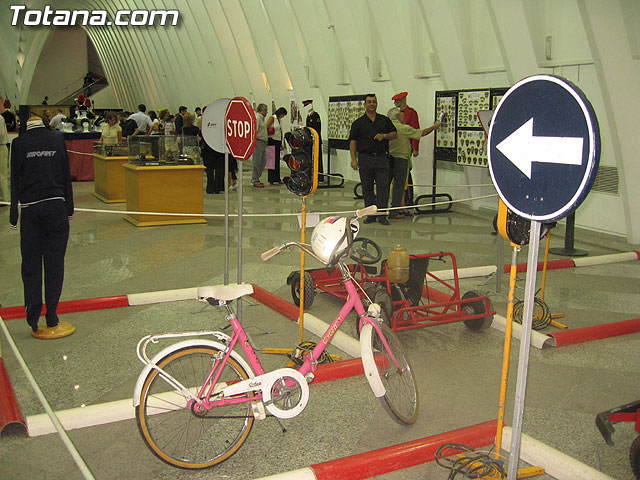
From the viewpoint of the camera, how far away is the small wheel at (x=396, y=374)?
4.02 m

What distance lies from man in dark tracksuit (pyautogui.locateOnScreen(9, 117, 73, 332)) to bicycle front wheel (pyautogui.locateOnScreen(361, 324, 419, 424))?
10.1 ft

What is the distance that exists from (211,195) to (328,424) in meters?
12.7

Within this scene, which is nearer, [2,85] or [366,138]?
[366,138]

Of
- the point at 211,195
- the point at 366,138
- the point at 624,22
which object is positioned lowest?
the point at 211,195

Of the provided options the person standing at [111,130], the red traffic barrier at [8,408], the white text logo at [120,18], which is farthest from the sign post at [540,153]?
the white text logo at [120,18]

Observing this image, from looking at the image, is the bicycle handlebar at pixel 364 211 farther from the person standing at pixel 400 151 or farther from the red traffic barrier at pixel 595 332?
the person standing at pixel 400 151

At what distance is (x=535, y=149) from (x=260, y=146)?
49.9ft

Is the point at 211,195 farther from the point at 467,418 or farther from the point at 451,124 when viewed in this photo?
the point at 467,418

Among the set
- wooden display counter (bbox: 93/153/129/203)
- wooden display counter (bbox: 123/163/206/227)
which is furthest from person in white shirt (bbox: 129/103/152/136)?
wooden display counter (bbox: 123/163/206/227)

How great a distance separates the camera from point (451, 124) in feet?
40.4

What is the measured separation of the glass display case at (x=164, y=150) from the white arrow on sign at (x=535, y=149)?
10020 millimetres

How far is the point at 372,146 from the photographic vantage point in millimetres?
10867

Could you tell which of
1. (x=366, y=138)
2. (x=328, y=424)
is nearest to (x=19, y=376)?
(x=328, y=424)

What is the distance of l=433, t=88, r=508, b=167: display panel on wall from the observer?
11406mm
